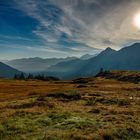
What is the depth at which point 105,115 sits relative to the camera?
113ft

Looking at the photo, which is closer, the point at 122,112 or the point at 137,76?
the point at 122,112

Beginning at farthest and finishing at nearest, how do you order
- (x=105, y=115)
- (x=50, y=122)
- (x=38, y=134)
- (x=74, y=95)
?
(x=74, y=95) → (x=105, y=115) → (x=50, y=122) → (x=38, y=134)

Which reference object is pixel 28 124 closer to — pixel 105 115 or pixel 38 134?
pixel 38 134

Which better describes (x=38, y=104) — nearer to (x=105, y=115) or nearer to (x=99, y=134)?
(x=105, y=115)

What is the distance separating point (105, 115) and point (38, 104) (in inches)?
465

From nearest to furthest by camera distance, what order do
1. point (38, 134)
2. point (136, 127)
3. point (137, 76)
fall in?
point (38, 134), point (136, 127), point (137, 76)

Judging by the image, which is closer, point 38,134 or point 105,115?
point 38,134

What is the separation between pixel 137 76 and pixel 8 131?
140 m

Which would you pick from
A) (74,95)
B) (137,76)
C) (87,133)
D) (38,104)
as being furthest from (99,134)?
(137,76)

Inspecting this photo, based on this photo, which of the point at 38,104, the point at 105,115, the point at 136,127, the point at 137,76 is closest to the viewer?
the point at 136,127

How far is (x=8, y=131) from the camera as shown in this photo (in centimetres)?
Result: 2527

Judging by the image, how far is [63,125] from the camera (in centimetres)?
2823

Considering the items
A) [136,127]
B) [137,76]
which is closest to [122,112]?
[136,127]

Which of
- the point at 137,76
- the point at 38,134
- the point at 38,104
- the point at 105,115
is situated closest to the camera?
the point at 38,134
